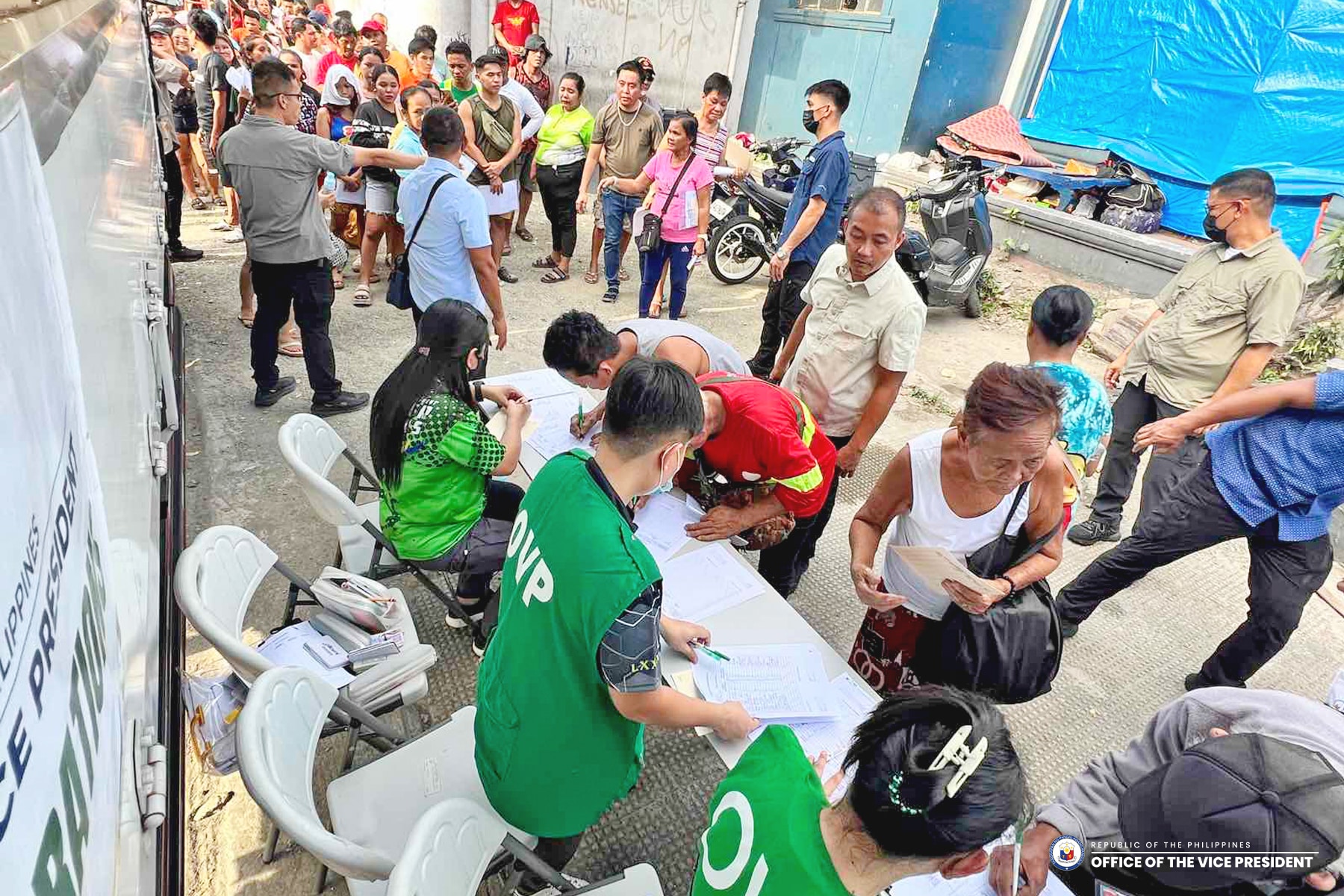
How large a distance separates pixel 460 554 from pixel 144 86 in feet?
11.7

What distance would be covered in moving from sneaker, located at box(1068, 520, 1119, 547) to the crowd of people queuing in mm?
15

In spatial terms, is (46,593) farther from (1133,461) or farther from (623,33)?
(623,33)

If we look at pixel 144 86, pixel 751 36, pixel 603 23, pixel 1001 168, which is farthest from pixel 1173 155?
pixel 144 86

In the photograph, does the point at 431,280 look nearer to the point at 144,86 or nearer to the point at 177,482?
the point at 177,482

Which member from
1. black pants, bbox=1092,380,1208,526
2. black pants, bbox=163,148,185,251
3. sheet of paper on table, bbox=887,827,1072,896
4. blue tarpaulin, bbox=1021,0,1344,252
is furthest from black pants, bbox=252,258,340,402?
blue tarpaulin, bbox=1021,0,1344,252

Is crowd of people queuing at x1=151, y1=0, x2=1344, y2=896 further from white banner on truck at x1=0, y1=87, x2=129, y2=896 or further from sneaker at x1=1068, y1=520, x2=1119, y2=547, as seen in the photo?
white banner on truck at x1=0, y1=87, x2=129, y2=896

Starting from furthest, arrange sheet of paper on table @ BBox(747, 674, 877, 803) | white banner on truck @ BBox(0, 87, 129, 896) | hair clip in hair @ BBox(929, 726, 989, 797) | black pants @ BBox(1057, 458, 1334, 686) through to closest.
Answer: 1. black pants @ BBox(1057, 458, 1334, 686)
2. sheet of paper on table @ BBox(747, 674, 877, 803)
3. hair clip in hair @ BBox(929, 726, 989, 797)
4. white banner on truck @ BBox(0, 87, 129, 896)

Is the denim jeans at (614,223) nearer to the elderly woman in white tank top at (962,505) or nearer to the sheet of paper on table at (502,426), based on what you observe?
the sheet of paper on table at (502,426)

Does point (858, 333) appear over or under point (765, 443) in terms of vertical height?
over

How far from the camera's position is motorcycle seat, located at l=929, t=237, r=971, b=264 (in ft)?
20.5

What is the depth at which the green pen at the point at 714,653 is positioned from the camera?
183 cm

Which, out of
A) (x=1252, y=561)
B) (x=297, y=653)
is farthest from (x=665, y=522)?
(x=1252, y=561)

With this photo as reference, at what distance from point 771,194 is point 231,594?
550 centimetres

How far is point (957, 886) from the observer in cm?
148
